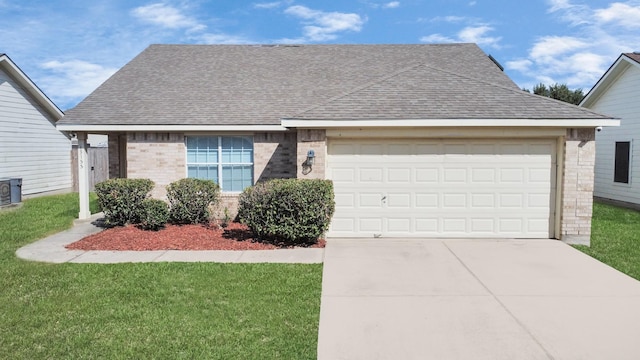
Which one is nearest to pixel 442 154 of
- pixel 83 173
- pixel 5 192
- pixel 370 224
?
pixel 370 224

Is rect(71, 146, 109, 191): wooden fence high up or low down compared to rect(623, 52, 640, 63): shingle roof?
down

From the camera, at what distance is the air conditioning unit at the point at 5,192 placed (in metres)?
15.4

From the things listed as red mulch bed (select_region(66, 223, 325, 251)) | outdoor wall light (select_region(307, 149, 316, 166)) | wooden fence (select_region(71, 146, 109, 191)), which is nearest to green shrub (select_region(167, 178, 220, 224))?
red mulch bed (select_region(66, 223, 325, 251))

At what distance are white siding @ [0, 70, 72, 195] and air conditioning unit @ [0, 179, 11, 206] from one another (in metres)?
1.61

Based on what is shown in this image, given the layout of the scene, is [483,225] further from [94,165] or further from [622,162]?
[94,165]

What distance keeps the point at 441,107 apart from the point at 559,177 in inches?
126

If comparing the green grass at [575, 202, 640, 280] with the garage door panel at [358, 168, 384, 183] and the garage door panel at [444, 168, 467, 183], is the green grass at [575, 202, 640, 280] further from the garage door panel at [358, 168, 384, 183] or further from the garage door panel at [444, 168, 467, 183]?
the garage door panel at [358, 168, 384, 183]

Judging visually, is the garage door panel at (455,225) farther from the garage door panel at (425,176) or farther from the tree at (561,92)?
the tree at (561,92)

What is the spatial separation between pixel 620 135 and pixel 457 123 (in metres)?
10.7

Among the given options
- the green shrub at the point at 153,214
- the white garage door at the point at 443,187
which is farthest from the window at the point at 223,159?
the white garage door at the point at 443,187

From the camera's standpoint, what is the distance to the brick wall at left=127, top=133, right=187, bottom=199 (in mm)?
12227

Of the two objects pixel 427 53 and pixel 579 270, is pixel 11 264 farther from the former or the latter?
pixel 427 53

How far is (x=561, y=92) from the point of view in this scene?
38219mm

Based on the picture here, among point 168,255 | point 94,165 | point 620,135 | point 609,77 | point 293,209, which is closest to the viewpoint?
point 168,255
